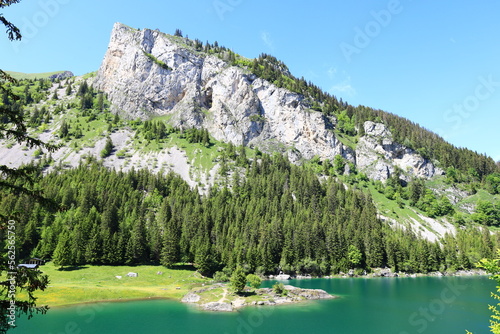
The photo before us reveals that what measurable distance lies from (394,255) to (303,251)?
40.5m

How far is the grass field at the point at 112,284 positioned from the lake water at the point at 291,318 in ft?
19.2

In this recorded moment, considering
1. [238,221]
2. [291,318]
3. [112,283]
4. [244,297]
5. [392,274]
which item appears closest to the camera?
[291,318]

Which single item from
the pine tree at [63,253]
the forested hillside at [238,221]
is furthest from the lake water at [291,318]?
the pine tree at [63,253]

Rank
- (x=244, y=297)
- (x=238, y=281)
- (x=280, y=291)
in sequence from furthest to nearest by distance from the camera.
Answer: (x=280, y=291)
(x=238, y=281)
(x=244, y=297)

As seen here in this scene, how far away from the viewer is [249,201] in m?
155

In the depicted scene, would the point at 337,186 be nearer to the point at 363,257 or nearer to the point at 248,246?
the point at 363,257

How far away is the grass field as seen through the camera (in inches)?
2557

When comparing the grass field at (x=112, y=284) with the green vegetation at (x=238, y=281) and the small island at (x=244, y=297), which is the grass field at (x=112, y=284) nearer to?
the small island at (x=244, y=297)

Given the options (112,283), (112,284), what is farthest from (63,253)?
(112,284)

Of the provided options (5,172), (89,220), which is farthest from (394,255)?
(5,172)

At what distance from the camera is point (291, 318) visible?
5503 cm

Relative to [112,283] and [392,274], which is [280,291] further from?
[392,274]

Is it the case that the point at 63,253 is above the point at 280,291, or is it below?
above

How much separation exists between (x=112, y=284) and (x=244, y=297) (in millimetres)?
38649
